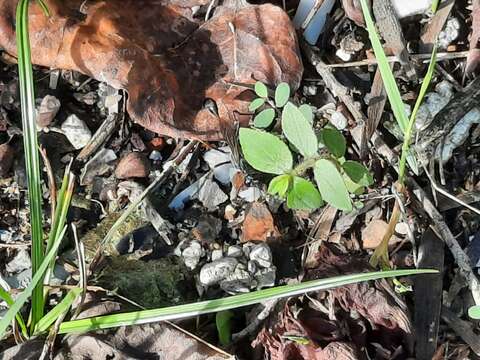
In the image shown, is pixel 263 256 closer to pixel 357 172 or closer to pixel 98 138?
pixel 357 172

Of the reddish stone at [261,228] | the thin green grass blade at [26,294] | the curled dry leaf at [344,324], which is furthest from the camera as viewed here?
the reddish stone at [261,228]

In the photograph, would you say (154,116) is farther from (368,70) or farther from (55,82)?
(368,70)

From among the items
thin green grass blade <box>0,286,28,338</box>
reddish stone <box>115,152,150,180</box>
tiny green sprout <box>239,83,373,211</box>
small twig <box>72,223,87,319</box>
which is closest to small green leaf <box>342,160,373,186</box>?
tiny green sprout <box>239,83,373,211</box>

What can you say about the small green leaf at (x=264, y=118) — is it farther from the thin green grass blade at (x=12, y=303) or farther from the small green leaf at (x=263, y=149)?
the thin green grass blade at (x=12, y=303)

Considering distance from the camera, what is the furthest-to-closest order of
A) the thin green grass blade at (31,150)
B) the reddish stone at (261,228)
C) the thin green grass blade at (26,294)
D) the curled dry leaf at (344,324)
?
the reddish stone at (261,228) → the curled dry leaf at (344,324) → the thin green grass blade at (31,150) → the thin green grass blade at (26,294)

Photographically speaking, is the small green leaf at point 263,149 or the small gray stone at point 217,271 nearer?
the small green leaf at point 263,149

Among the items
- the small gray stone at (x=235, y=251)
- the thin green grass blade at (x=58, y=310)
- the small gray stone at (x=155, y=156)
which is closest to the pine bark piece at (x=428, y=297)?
the small gray stone at (x=235, y=251)

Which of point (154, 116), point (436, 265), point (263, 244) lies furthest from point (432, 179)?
point (154, 116)

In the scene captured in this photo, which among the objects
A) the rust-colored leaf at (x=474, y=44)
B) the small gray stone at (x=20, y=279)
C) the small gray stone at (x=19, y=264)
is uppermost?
the rust-colored leaf at (x=474, y=44)
